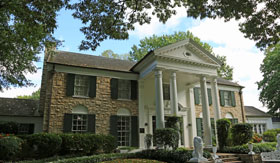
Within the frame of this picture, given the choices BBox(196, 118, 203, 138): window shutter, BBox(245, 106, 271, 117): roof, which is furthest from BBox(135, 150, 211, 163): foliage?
BBox(245, 106, 271, 117): roof

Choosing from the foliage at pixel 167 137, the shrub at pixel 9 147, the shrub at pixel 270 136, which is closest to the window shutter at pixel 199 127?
the foliage at pixel 167 137

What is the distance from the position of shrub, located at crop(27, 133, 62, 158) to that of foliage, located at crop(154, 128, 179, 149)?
5.59 metres

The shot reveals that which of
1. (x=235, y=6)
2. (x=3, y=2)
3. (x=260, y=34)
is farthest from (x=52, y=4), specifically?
(x=260, y=34)

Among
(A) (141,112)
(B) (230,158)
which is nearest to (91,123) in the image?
(A) (141,112)

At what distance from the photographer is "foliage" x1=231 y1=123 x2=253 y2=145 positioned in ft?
43.1

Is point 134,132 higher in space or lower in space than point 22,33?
lower

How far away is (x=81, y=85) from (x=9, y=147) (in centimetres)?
610

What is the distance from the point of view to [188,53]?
15172 mm

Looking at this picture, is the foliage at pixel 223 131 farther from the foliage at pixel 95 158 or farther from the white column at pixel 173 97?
the foliage at pixel 95 158

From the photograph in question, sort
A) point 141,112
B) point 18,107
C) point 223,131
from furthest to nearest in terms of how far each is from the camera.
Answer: point 141,112, point 18,107, point 223,131

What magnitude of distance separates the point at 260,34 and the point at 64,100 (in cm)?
1174

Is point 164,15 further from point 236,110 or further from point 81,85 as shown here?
point 236,110

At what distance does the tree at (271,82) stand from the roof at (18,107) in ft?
85.0

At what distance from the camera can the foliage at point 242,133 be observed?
13.1 meters
